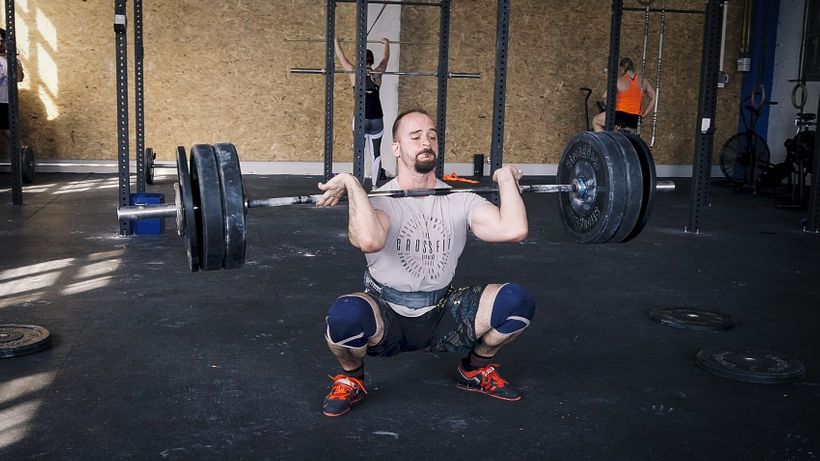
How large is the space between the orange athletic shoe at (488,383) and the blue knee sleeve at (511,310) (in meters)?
0.17

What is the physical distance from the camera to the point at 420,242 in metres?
1.93

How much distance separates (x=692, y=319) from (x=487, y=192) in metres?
1.11

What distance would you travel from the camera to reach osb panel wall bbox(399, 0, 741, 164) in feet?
26.4

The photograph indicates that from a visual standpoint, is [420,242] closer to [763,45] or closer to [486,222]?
[486,222]

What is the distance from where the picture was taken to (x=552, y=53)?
8.23 metres

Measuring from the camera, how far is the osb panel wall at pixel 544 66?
804cm

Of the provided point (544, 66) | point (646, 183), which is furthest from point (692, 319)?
point (544, 66)

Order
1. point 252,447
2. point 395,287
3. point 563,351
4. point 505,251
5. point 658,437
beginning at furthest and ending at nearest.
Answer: point 505,251, point 563,351, point 395,287, point 658,437, point 252,447

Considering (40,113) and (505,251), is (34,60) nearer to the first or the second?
(40,113)

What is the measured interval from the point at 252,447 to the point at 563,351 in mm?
1092

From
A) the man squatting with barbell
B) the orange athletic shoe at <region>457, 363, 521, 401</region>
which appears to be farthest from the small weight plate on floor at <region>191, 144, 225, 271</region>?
the orange athletic shoe at <region>457, 363, 521, 401</region>

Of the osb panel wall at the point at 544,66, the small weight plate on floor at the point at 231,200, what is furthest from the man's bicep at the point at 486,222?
the osb panel wall at the point at 544,66

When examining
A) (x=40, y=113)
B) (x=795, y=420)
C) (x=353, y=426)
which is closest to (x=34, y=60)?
(x=40, y=113)

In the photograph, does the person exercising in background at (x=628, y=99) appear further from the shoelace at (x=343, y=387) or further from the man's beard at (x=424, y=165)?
the shoelace at (x=343, y=387)
